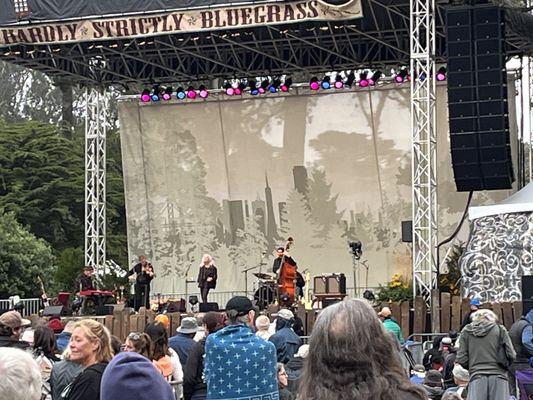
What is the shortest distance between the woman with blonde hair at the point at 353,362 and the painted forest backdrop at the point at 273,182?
20.8m

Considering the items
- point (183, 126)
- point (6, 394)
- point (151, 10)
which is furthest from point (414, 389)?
point (183, 126)

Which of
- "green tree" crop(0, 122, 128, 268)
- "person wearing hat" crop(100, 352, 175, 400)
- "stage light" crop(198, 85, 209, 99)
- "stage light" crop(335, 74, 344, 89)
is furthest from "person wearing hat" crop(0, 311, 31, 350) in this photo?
"green tree" crop(0, 122, 128, 268)

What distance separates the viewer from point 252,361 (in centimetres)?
523

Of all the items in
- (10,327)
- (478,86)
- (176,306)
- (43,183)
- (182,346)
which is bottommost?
(176,306)

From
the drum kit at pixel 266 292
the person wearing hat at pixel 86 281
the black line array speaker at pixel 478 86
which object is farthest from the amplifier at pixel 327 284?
the person wearing hat at pixel 86 281

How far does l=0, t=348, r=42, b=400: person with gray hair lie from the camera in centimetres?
286

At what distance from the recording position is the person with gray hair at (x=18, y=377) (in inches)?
113

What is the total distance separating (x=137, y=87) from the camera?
25891mm

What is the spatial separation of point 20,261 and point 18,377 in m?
25.3

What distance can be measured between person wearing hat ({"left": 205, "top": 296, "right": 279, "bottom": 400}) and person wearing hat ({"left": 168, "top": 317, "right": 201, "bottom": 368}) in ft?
8.50

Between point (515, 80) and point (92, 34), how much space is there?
8827mm

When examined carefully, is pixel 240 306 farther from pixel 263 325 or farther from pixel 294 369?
pixel 263 325

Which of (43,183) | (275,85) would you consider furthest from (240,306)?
(43,183)

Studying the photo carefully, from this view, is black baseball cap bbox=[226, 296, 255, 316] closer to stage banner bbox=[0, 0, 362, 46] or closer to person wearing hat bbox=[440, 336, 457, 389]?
person wearing hat bbox=[440, 336, 457, 389]
